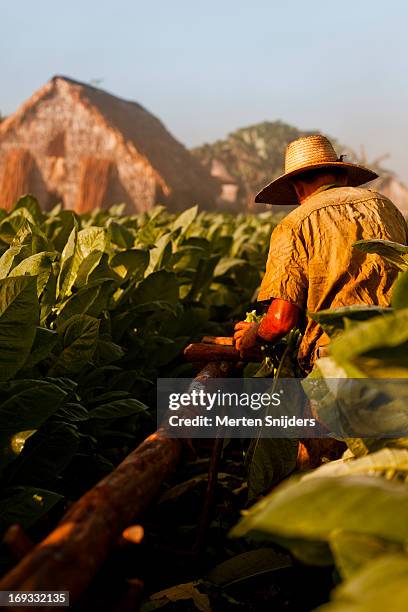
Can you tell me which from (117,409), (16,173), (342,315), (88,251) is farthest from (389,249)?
(16,173)

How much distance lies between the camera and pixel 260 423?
269 centimetres

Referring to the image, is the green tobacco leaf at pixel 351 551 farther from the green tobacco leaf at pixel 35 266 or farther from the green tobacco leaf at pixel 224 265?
the green tobacco leaf at pixel 224 265

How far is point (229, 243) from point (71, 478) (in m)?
4.45

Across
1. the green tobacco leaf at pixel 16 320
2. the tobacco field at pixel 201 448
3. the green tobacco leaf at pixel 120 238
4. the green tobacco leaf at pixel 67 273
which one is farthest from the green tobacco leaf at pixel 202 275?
the green tobacco leaf at pixel 16 320

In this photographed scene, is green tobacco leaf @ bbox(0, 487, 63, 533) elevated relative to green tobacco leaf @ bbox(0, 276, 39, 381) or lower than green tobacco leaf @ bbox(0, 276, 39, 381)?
lower

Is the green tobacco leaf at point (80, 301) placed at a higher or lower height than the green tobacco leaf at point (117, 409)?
higher

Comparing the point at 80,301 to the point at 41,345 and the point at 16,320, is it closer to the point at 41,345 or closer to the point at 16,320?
the point at 41,345

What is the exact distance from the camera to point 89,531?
1.35m

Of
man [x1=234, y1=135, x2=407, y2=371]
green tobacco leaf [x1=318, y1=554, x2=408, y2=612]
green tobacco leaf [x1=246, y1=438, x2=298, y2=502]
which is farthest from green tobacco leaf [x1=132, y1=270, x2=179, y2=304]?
green tobacco leaf [x1=318, y1=554, x2=408, y2=612]

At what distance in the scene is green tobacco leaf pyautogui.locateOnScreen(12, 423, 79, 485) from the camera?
244cm

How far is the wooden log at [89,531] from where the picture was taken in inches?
46.2

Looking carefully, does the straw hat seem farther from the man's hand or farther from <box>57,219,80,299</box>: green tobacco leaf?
<box>57,219,80,299</box>: green tobacco leaf

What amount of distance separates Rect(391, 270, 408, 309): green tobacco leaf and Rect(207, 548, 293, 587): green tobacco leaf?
4.36ft

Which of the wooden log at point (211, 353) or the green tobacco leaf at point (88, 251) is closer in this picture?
the wooden log at point (211, 353)
